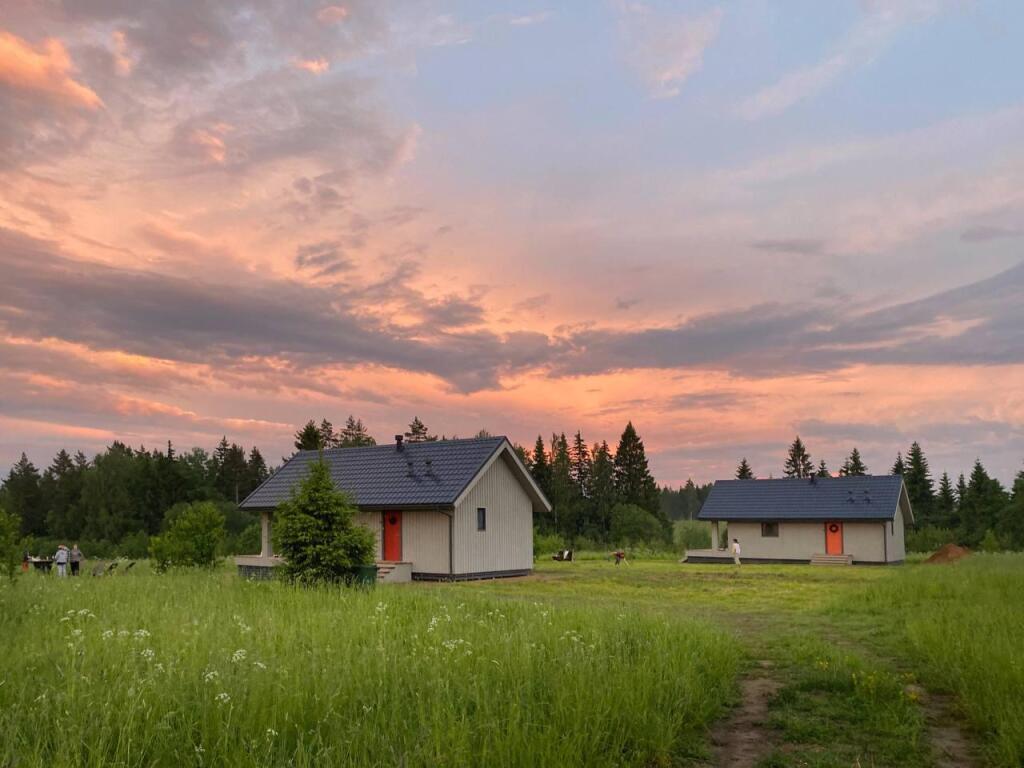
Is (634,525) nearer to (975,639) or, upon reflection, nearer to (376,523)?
(376,523)

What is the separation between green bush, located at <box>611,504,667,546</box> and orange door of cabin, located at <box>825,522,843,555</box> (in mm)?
33644

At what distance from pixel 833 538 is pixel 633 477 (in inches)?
1877

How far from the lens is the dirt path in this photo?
8.12 meters

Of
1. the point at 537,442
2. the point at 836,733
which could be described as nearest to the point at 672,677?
the point at 836,733

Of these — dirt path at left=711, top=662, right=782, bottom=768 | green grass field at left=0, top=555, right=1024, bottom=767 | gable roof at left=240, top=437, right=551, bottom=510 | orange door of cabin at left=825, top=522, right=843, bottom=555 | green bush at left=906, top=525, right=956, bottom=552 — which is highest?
gable roof at left=240, top=437, right=551, bottom=510

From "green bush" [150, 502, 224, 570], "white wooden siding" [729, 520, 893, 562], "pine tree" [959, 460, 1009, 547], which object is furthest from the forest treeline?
"green bush" [150, 502, 224, 570]

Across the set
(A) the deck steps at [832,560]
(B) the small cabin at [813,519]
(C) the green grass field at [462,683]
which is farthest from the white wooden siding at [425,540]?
(A) the deck steps at [832,560]

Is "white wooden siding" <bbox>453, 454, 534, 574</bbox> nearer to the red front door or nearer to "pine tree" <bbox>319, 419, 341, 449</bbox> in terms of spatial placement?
the red front door

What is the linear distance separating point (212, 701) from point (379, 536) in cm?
2674

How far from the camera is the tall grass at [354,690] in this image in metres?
6.62

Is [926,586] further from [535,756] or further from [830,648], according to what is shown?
[535,756]

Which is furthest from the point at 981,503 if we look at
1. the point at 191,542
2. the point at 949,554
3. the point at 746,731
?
the point at 746,731

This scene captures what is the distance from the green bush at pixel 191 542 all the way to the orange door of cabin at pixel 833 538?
106 ft

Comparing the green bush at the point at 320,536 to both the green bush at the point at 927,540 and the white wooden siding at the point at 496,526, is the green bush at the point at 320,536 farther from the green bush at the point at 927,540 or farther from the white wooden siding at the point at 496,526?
the green bush at the point at 927,540
